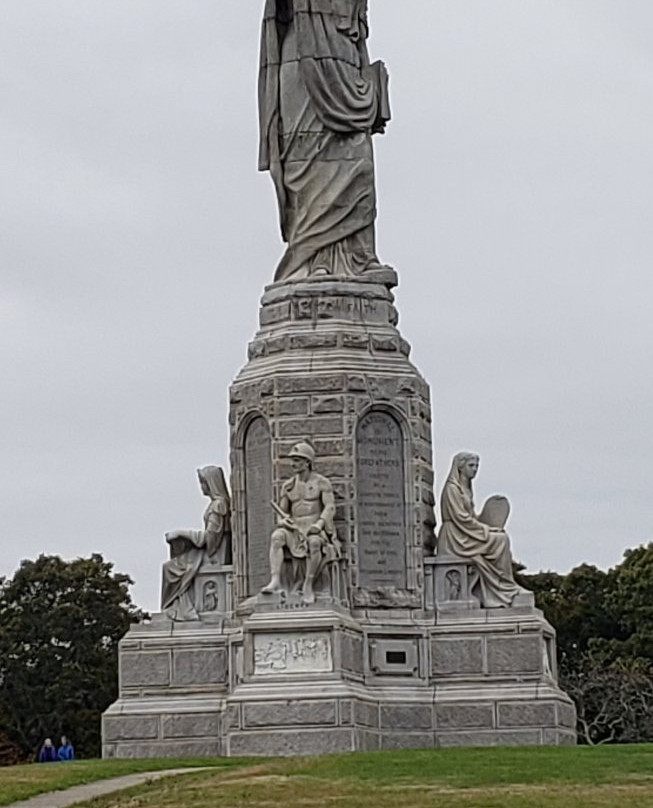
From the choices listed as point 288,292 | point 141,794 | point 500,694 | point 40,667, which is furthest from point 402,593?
point 40,667

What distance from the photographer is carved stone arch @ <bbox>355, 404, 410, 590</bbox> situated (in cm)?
4472

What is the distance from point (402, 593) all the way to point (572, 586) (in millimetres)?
30436

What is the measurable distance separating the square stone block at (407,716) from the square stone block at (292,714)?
186 centimetres

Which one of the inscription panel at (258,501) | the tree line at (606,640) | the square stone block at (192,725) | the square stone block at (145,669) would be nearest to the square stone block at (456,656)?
the inscription panel at (258,501)

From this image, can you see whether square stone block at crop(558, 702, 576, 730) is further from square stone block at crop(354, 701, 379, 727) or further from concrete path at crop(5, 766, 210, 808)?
concrete path at crop(5, 766, 210, 808)

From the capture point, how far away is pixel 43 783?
115ft

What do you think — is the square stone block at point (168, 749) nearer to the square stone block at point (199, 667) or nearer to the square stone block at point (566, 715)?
the square stone block at point (199, 667)

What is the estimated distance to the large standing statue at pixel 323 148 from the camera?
46.3 metres

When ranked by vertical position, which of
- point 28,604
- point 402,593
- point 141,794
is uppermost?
point 28,604

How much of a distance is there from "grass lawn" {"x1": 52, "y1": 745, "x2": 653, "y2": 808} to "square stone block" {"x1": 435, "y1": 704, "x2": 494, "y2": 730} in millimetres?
6036

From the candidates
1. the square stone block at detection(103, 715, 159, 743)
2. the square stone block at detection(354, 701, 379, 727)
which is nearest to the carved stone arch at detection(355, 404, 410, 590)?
the square stone block at detection(354, 701, 379, 727)

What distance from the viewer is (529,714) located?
43594mm

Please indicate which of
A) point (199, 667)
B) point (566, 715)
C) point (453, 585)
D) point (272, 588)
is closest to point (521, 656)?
point (566, 715)

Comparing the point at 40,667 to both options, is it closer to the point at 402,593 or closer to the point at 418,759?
the point at 402,593
